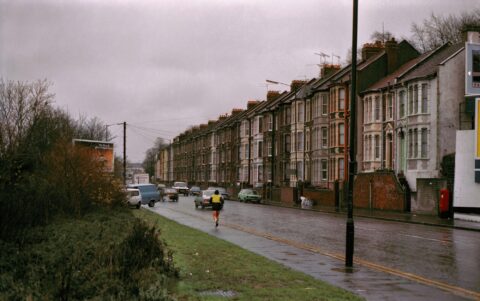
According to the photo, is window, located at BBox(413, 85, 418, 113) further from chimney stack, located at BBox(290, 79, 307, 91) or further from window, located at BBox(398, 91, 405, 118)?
chimney stack, located at BBox(290, 79, 307, 91)

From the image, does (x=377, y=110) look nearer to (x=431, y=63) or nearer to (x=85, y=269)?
(x=431, y=63)

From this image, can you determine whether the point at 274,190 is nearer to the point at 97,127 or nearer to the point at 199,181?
the point at 97,127

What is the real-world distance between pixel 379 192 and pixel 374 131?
6.03m

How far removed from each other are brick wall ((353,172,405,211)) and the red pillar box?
6.16m

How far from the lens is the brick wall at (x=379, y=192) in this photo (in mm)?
42031

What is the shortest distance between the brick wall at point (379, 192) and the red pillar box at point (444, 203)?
6.16 metres

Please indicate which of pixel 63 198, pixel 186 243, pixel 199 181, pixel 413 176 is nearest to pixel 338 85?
pixel 413 176

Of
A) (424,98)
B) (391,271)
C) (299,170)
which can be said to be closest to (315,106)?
(299,170)

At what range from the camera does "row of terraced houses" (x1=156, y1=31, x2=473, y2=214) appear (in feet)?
133

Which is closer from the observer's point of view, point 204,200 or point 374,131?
point 204,200

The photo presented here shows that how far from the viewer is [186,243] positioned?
56.3 ft

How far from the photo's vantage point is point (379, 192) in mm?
44500

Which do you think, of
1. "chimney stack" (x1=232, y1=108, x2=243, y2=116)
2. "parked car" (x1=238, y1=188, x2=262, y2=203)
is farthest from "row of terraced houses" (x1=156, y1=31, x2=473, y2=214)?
"chimney stack" (x1=232, y1=108, x2=243, y2=116)

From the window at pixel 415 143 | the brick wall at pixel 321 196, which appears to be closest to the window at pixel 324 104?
the brick wall at pixel 321 196
